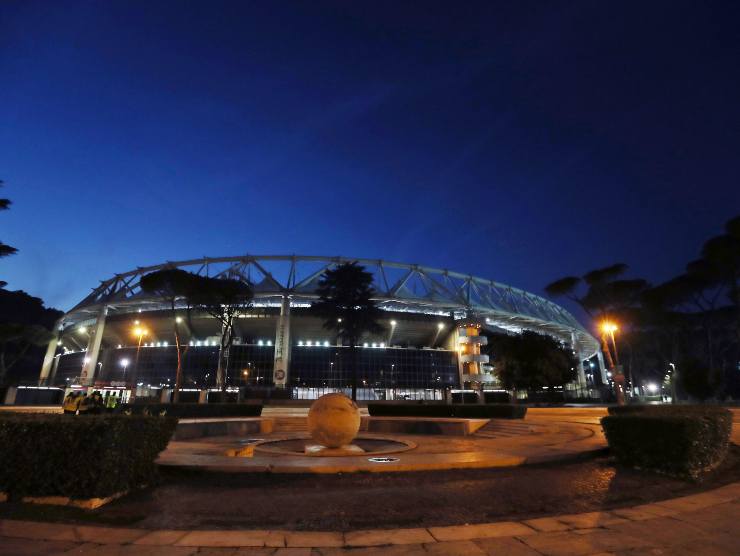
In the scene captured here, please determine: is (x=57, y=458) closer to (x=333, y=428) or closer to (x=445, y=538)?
(x=445, y=538)

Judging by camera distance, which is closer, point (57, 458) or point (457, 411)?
point (57, 458)

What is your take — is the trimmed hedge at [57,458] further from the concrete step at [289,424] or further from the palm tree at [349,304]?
the palm tree at [349,304]

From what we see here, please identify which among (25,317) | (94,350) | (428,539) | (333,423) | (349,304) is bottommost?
(428,539)

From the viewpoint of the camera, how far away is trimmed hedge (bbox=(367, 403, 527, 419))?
922 inches

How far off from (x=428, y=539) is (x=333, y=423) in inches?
314

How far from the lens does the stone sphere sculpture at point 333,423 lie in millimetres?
12766

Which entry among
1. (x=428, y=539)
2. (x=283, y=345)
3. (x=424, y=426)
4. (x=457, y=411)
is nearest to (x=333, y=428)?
(x=428, y=539)

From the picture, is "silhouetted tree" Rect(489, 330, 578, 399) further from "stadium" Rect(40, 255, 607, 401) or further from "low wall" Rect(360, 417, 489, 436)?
"low wall" Rect(360, 417, 489, 436)

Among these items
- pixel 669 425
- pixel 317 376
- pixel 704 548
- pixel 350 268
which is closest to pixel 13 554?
pixel 704 548

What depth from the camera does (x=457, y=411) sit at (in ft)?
81.9

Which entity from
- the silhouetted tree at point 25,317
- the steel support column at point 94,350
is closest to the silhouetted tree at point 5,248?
the steel support column at point 94,350

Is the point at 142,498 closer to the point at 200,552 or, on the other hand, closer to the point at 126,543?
the point at 126,543

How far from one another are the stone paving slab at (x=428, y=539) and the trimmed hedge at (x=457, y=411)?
18.2 metres

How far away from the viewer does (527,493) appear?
7949mm
